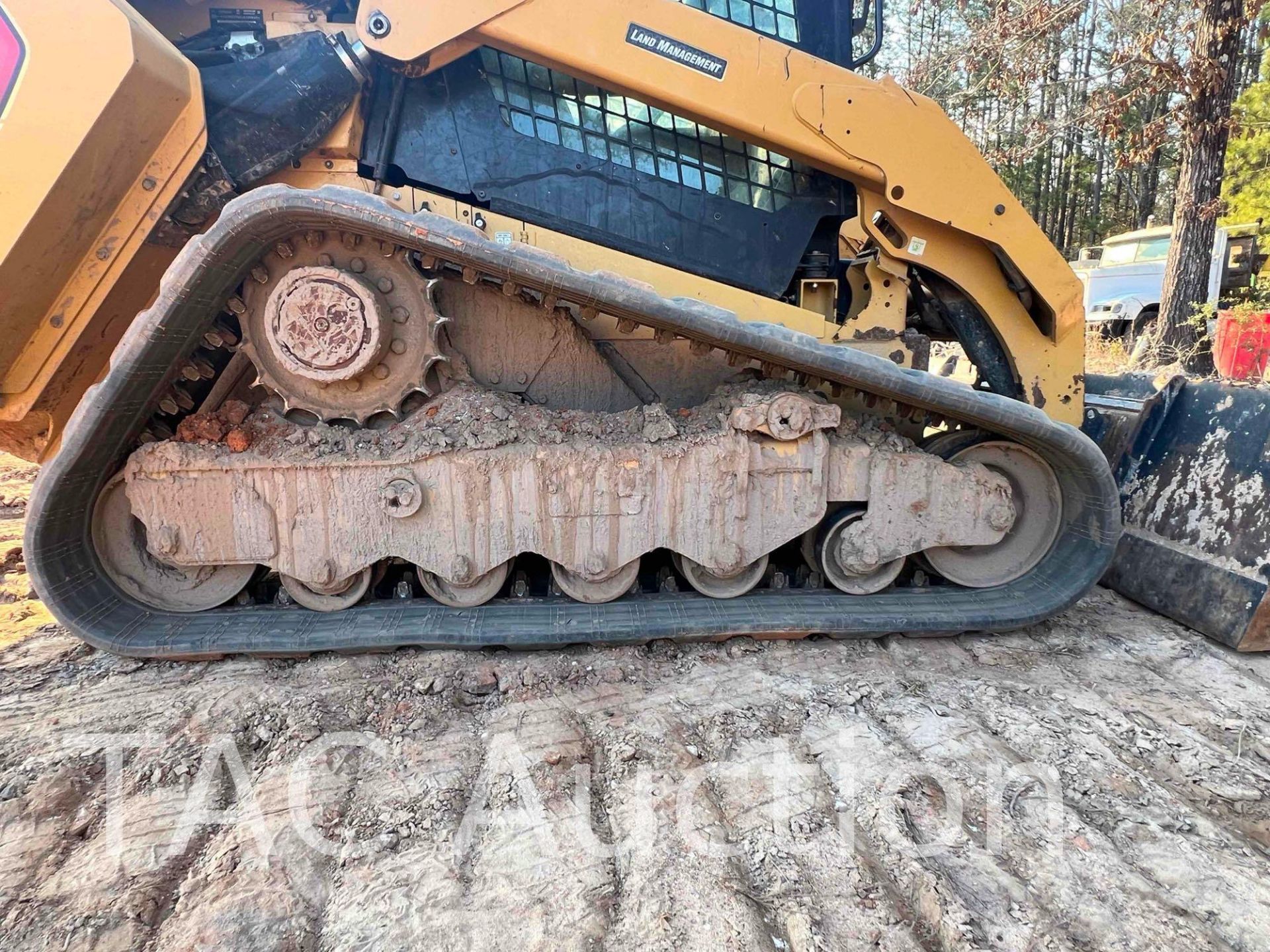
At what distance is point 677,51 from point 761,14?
558mm

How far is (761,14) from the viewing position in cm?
297

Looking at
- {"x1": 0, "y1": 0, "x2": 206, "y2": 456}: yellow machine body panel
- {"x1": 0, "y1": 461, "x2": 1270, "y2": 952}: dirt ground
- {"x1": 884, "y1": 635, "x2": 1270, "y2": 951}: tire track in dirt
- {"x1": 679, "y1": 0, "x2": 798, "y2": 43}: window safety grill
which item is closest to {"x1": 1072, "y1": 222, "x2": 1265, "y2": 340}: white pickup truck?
{"x1": 679, "y1": 0, "x2": 798, "y2": 43}: window safety grill

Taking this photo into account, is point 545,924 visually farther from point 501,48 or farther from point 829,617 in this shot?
point 501,48

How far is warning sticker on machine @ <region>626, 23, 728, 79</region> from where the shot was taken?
8.73 feet

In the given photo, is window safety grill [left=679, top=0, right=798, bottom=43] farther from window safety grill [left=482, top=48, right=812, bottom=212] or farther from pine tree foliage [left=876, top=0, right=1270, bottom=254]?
pine tree foliage [left=876, top=0, right=1270, bottom=254]

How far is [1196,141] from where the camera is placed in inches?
282

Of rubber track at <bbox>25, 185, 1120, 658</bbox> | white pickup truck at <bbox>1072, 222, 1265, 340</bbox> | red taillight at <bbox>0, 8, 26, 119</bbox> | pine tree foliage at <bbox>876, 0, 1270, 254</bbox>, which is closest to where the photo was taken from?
red taillight at <bbox>0, 8, 26, 119</bbox>

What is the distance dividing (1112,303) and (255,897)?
14.3 metres

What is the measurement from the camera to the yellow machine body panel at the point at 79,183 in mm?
2139

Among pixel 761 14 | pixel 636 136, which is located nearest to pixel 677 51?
pixel 636 136

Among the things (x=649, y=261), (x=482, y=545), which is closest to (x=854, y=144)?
(x=649, y=261)

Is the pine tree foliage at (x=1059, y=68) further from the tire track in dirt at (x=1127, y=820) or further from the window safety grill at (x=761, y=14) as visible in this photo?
the tire track in dirt at (x=1127, y=820)

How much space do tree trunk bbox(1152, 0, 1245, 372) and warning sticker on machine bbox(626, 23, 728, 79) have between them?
6.72m

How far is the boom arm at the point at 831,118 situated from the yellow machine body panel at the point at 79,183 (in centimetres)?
74
